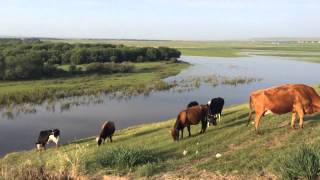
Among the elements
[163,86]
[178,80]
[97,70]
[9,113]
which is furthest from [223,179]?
[97,70]

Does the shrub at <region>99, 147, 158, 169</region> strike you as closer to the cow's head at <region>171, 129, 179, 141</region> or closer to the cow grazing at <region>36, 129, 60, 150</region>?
the cow's head at <region>171, 129, 179, 141</region>

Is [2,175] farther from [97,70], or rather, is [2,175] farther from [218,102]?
[97,70]

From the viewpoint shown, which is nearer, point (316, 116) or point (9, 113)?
point (316, 116)

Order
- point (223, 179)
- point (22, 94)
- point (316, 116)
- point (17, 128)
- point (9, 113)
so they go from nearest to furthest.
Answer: point (223, 179) < point (316, 116) < point (17, 128) < point (9, 113) < point (22, 94)

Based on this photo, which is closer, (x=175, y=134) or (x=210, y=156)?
(x=210, y=156)

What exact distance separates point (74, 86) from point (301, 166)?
46.6m

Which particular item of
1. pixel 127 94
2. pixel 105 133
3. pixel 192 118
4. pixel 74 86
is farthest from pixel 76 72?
pixel 192 118

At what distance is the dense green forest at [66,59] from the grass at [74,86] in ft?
10.9

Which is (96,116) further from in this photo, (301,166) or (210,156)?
(301,166)

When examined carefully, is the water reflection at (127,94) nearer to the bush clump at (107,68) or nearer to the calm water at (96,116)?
the calm water at (96,116)

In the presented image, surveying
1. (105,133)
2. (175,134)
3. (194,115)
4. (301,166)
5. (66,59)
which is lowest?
(66,59)

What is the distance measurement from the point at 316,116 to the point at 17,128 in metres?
23.0

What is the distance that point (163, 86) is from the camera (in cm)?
5403

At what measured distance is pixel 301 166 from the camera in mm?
9148
